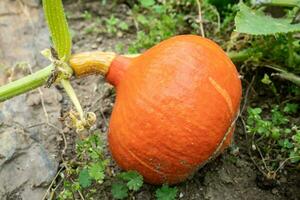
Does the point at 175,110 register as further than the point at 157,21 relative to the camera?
No

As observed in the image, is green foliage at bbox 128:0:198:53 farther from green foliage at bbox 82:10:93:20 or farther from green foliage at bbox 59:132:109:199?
green foliage at bbox 59:132:109:199

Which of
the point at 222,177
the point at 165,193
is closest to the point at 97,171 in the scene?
the point at 165,193

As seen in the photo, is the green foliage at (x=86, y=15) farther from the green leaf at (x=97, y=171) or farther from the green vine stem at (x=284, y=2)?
the green leaf at (x=97, y=171)

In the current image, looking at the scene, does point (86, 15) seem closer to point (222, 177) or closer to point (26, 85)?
point (26, 85)

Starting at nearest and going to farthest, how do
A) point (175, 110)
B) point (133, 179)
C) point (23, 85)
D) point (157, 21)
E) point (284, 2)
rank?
point (175, 110), point (133, 179), point (23, 85), point (284, 2), point (157, 21)

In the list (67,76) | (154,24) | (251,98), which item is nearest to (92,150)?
(67,76)

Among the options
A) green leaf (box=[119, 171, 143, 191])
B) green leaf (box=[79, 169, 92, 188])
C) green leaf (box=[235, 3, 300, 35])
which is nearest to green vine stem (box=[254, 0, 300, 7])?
green leaf (box=[235, 3, 300, 35])
